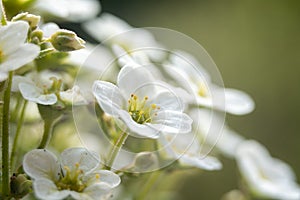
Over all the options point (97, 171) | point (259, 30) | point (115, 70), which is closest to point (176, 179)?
point (115, 70)

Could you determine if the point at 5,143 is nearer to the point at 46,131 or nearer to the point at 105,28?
the point at 46,131

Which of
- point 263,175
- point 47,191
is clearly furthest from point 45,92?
point 263,175

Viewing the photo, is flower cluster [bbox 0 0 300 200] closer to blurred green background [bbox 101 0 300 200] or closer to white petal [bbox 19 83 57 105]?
white petal [bbox 19 83 57 105]

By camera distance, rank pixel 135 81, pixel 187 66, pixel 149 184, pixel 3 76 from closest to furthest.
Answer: pixel 3 76 < pixel 135 81 < pixel 149 184 < pixel 187 66

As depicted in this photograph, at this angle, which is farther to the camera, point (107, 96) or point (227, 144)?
point (227, 144)

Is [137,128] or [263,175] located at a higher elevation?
[137,128]

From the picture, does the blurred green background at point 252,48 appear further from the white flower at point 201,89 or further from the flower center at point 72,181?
the flower center at point 72,181

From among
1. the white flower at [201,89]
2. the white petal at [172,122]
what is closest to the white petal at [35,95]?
the white petal at [172,122]
